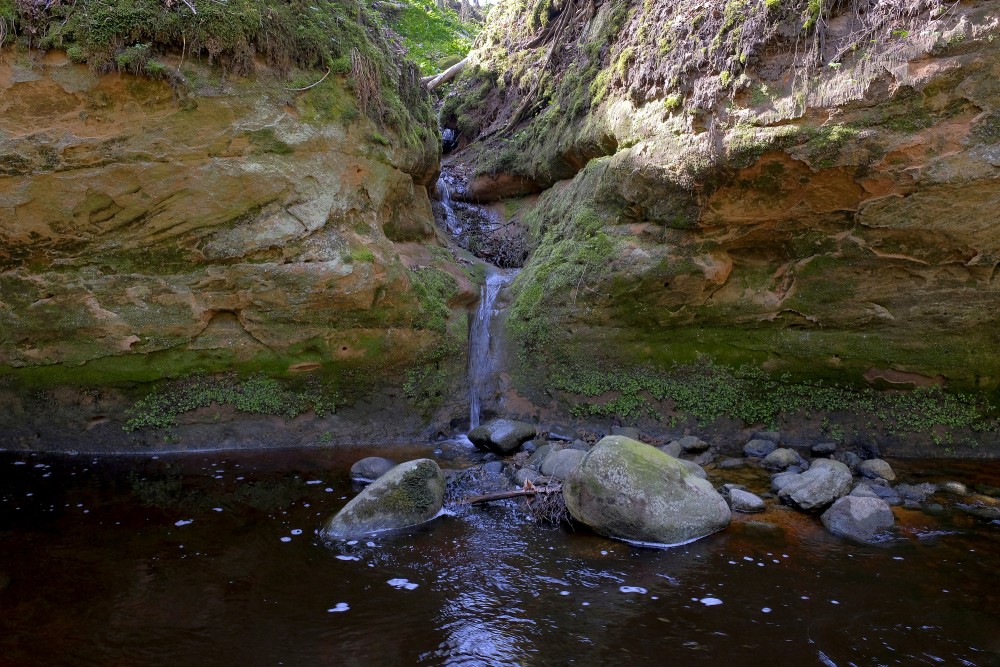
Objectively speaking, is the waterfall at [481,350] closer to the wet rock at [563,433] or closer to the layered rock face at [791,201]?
the layered rock face at [791,201]

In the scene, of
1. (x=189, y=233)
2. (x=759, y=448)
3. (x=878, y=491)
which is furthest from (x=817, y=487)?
(x=189, y=233)

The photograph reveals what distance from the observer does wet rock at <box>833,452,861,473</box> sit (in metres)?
6.93

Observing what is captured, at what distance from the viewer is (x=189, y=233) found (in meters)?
7.26

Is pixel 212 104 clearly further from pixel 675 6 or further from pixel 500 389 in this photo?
pixel 675 6

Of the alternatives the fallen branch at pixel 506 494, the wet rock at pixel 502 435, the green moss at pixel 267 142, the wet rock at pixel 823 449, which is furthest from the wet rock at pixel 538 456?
the green moss at pixel 267 142

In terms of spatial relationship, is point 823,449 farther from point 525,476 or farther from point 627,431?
point 525,476

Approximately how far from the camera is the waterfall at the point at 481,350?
8797mm

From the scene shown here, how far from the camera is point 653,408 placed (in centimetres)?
824


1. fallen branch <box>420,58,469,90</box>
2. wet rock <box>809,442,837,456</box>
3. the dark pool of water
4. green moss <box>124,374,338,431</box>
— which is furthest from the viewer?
fallen branch <box>420,58,469,90</box>

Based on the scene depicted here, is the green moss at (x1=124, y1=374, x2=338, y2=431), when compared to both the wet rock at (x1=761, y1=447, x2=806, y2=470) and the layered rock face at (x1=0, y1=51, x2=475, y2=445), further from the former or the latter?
the wet rock at (x1=761, y1=447, x2=806, y2=470)

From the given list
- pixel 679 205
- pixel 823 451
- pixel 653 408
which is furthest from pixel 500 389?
pixel 823 451

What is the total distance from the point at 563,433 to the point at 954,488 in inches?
166

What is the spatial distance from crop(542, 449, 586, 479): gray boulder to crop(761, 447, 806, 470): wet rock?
7.55 ft

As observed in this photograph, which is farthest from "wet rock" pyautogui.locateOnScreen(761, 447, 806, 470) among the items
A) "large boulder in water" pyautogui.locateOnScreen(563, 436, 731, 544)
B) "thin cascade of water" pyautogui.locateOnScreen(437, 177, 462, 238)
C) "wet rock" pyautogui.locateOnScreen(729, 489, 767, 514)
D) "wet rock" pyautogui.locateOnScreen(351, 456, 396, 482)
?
"thin cascade of water" pyautogui.locateOnScreen(437, 177, 462, 238)
